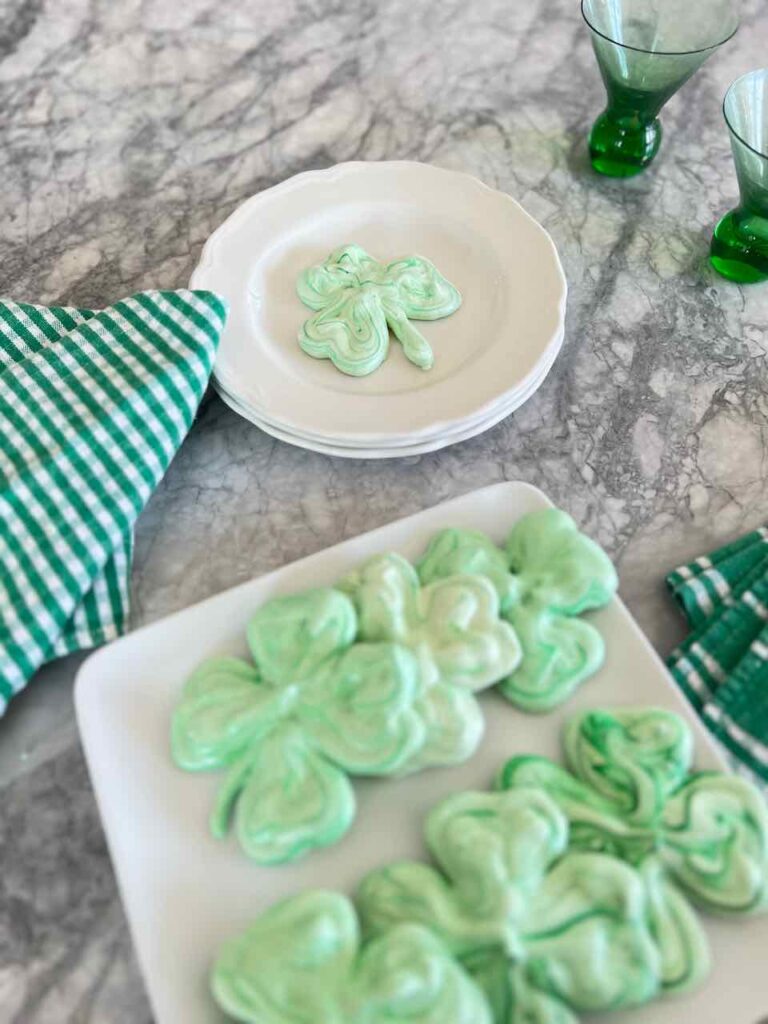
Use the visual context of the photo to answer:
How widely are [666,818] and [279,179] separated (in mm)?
820

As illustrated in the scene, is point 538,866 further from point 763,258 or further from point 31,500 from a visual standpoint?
point 763,258

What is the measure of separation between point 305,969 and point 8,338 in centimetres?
62

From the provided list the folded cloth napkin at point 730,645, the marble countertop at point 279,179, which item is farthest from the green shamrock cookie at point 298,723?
the folded cloth napkin at point 730,645

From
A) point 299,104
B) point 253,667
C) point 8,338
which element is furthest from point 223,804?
point 299,104

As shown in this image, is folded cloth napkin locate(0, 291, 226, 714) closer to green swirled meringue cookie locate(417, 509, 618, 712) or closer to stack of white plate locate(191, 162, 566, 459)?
stack of white plate locate(191, 162, 566, 459)

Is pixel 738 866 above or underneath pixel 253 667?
underneath

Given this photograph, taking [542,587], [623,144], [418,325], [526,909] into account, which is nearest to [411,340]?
[418,325]

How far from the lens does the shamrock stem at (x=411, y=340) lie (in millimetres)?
838

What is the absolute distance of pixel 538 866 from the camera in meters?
0.53

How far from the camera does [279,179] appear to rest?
1064 millimetres

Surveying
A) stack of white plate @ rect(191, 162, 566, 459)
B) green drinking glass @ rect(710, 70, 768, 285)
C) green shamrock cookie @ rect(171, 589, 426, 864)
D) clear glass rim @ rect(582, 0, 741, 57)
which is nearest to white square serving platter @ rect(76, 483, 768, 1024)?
green shamrock cookie @ rect(171, 589, 426, 864)

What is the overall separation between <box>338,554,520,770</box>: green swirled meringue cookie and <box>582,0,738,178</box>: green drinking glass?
25.1 inches

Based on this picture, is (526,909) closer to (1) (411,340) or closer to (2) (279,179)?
(1) (411,340)

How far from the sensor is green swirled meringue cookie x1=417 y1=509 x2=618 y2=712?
0.62m
